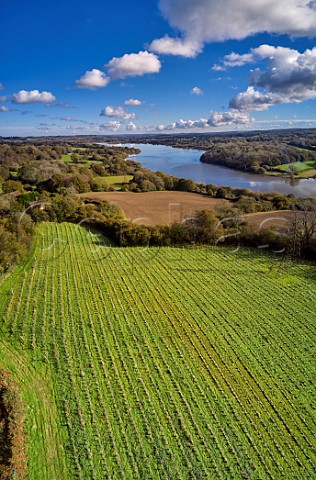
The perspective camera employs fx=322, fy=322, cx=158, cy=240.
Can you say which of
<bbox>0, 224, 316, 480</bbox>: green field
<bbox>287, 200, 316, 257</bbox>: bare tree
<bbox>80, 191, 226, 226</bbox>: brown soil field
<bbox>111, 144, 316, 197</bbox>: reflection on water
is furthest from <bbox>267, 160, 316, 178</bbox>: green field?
<bbox>0, 224, 316, 480</bbox>: green field

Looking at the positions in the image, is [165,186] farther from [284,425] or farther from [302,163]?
[284,425]

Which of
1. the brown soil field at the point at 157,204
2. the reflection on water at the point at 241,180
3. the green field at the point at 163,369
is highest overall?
the reflection on water at the point at 241,180

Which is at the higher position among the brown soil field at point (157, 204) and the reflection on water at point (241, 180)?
the reflection on water at point (241, 180)

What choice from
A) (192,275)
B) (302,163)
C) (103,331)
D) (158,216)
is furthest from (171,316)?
(302,163)

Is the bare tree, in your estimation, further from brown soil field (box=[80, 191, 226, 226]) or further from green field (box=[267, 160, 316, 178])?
green field (box=[267, 160, 316, 178])

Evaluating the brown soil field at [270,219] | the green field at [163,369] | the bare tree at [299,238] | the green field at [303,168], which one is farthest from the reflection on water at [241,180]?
the green field at [163,369]

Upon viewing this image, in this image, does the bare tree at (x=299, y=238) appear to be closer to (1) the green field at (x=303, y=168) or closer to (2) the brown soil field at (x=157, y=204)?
(2) the brown soil field at (x=157, y=204)
